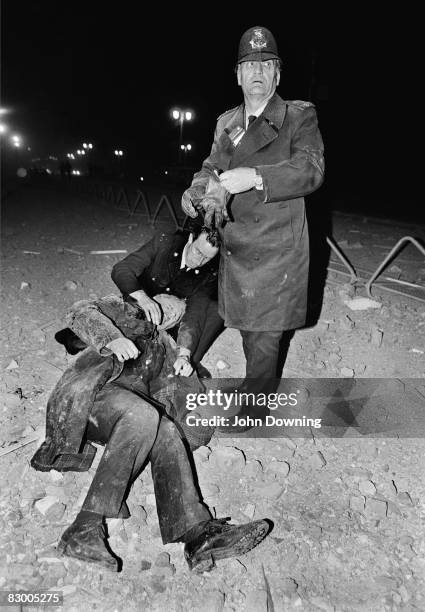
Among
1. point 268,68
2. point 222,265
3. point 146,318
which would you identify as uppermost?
point 268,68

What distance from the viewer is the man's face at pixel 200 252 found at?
328cm

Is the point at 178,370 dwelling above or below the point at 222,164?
below

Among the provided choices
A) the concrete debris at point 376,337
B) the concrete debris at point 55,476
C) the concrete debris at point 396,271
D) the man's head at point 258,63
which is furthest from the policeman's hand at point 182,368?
the concrete debris at point 396,271

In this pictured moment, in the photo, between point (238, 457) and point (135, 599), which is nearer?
point (135, 599)

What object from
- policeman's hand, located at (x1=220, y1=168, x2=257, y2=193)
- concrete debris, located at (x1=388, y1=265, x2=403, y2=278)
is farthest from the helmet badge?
concrete debris, located at (x1=388, y1=265, x2=403, y2=278)

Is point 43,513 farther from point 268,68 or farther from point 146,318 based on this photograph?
point 268,68

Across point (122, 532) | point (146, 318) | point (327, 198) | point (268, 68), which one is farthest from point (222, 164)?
point (327, 198)

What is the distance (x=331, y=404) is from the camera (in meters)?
3.59

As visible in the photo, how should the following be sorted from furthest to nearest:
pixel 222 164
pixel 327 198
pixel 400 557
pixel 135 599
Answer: pixel 327 198
pixel 222 164
pixel 400 557
pixel 135 599

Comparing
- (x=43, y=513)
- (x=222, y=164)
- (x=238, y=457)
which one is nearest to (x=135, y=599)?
(x=43, y=513)

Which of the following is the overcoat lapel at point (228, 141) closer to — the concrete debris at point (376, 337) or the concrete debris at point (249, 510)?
the concrete debris at point (249, 510)

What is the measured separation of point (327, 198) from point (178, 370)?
13819 millimetres

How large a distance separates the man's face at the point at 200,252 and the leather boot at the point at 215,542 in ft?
6.28

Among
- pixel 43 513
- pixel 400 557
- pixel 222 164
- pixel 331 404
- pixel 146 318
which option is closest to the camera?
pixel 400 557
